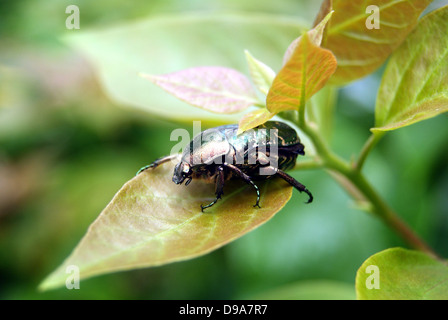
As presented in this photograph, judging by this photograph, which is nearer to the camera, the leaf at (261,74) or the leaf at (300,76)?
the leaf at (300,76)

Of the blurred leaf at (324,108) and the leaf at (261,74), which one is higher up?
the leaf at (261,74)

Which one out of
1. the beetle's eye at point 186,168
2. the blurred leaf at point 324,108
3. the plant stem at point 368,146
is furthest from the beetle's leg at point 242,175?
the blurred leaf at point 324,108

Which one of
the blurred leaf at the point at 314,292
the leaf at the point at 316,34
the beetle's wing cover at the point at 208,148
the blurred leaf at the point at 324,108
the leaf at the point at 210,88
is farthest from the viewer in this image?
the blurred leaf at the point at 314,292

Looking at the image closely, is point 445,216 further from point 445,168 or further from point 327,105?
point 327,105

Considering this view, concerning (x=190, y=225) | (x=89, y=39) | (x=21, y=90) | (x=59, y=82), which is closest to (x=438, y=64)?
(x=190, y=225)

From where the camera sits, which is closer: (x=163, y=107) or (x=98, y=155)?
(x=163, y=107)

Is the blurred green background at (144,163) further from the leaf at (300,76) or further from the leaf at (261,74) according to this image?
the leaf at (300,76)

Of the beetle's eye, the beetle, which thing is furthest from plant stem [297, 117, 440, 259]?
the beetle's eye

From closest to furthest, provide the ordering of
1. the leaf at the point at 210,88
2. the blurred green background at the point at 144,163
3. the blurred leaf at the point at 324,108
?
the leaf at the point at 210,88
the blurred leaf at the point at 324,108
the blurred green background at the point at 144,163

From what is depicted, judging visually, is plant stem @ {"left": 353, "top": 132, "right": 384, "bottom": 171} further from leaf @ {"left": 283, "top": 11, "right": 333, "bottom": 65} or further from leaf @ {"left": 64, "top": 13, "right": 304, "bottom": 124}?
leaf @ {"left": 64, "top": 13, "right": 304, "bottom": 124}
